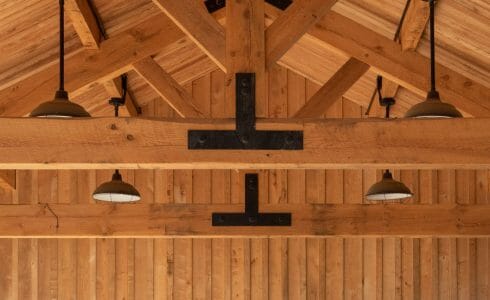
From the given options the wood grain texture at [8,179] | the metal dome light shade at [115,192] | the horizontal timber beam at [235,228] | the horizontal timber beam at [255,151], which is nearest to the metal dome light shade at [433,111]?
the horizontal timber beam at [255,151]

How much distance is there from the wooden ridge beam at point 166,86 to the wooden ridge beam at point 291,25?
2297mm

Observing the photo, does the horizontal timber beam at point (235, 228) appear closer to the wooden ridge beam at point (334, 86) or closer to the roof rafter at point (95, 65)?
the wooden ridge beam at point (334, 86)

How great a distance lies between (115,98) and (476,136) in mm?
4741

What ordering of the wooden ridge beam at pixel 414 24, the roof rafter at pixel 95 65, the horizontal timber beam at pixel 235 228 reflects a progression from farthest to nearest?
the horizontal timber beam at pixel 235 228 < the roof rafter at pixel 95 65 < the wooden ridge beam at pixel 414 24

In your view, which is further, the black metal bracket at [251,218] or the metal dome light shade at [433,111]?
the black metal bracket at [251,218]

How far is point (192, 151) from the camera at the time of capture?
18.5 feet

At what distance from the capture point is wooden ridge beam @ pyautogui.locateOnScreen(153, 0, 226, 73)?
6055 millimetres

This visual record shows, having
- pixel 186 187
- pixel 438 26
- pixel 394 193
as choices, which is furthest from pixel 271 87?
pixel 438 26

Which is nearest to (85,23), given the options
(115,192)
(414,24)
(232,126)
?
(115,192)

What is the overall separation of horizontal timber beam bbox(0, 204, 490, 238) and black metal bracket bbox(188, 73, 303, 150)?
374 centimetres

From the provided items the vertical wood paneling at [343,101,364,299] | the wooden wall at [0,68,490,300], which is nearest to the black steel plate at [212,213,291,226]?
the wooden wall at [0,68,490,300]

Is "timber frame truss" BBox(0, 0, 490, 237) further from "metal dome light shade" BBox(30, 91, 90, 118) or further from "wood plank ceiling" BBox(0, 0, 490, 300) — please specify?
"wood plank ceiling" BBox(0, 0, 490, 300)

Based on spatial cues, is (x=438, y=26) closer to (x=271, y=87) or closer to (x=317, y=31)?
(x=317, y=31)

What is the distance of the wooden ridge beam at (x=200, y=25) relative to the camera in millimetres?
6055
